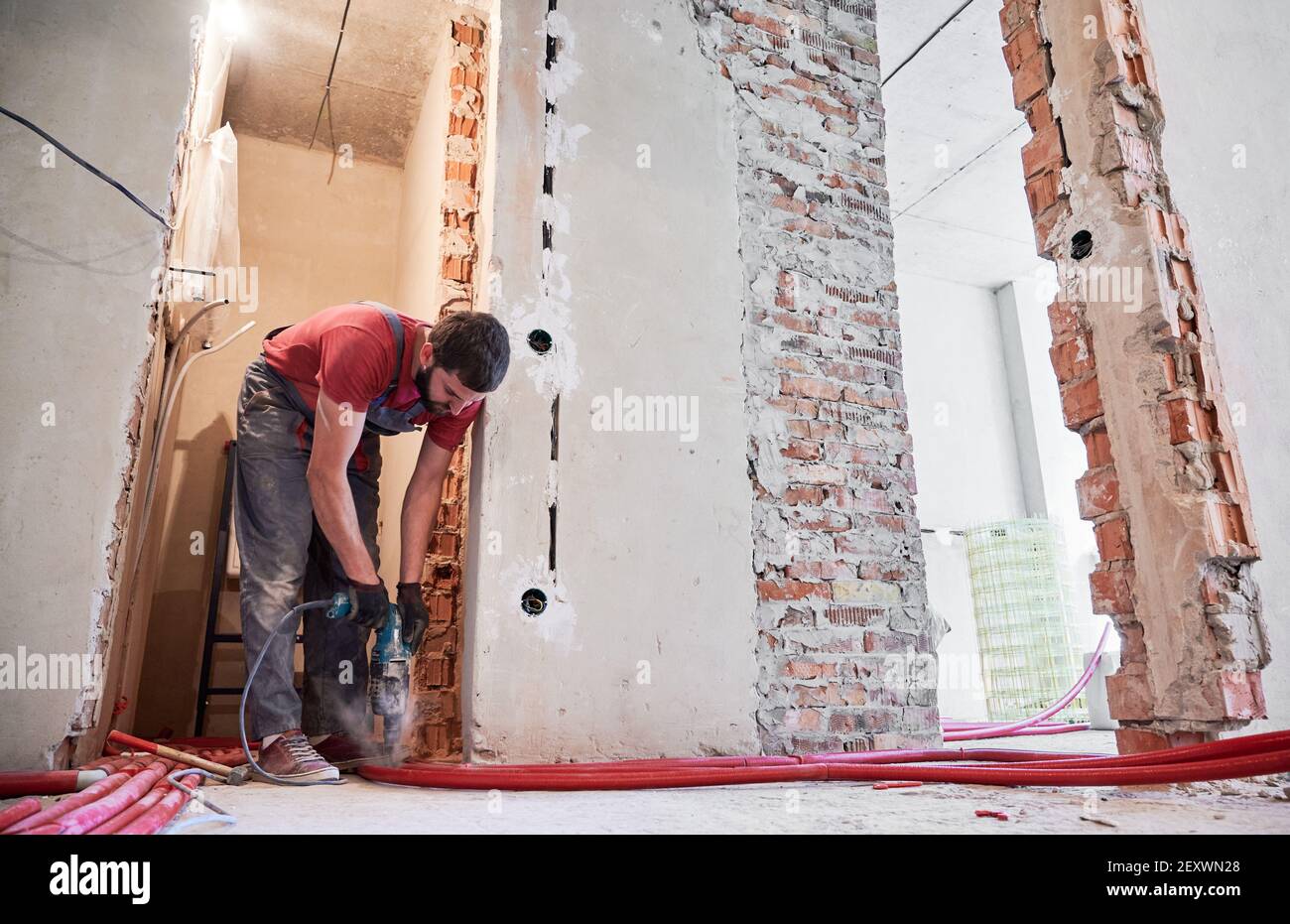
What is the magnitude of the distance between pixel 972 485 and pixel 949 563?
70 cm

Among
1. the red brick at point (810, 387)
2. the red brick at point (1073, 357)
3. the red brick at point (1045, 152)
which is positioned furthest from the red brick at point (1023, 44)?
the red brick at point (810, 387)

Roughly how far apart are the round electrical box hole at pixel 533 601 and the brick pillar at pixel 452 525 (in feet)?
1.04

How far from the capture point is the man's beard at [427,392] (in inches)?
83.1

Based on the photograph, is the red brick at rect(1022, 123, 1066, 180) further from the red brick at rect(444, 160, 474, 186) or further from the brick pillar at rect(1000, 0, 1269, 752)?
the red brick at rect(444, 160, 474, 186)

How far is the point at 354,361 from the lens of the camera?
6.63 ft

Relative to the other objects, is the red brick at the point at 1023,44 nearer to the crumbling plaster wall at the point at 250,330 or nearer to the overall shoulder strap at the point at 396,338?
the overall shoulder strap at the point at 396,338

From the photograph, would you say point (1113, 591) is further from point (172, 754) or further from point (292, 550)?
point (172, 754)

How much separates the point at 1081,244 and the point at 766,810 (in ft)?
5.11

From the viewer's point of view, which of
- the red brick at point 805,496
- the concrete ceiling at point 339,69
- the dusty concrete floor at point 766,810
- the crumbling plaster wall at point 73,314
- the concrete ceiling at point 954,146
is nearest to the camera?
the dusty concrete floor at point 766,810

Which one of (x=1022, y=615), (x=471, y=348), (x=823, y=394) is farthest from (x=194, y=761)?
(x=1022, y=615)

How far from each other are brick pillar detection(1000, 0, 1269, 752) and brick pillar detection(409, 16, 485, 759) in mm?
1646

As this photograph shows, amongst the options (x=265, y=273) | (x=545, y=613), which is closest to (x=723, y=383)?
(x=545, y=613)

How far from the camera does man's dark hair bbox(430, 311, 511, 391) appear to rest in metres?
1.96

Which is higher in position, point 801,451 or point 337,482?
point 801,451
